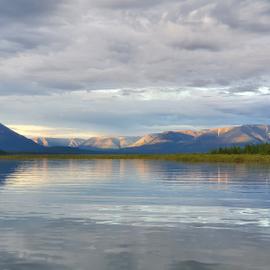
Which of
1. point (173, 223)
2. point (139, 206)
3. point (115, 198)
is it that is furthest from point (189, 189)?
point (173, 223)

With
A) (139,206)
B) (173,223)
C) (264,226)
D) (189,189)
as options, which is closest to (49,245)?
(173,223)

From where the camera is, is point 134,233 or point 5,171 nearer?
point 134,233

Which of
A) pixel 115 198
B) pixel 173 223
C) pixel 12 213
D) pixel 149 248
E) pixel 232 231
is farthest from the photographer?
pixel 115 198

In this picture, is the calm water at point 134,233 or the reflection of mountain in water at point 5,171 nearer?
the calm water at point 134,233

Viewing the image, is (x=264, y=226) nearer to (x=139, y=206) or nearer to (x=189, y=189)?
(x=139, y=206)

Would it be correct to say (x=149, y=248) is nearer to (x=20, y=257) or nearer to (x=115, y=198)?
(x=20, y=257)

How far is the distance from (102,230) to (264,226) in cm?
914

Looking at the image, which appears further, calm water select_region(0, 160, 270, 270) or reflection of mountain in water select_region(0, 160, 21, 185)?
reflection of mountain in water select_region(0, 160, 21, 185)

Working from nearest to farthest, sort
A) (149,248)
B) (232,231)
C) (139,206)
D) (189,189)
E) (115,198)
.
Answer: (149,248)
(232,231)
(139,206)
(115,198)
(189,189)

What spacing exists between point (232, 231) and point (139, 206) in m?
12.3

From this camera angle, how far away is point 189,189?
53469 millimetres

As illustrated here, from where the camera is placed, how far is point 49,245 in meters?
22.6

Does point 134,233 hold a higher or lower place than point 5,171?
higher

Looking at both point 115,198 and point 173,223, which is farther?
point 115,198
